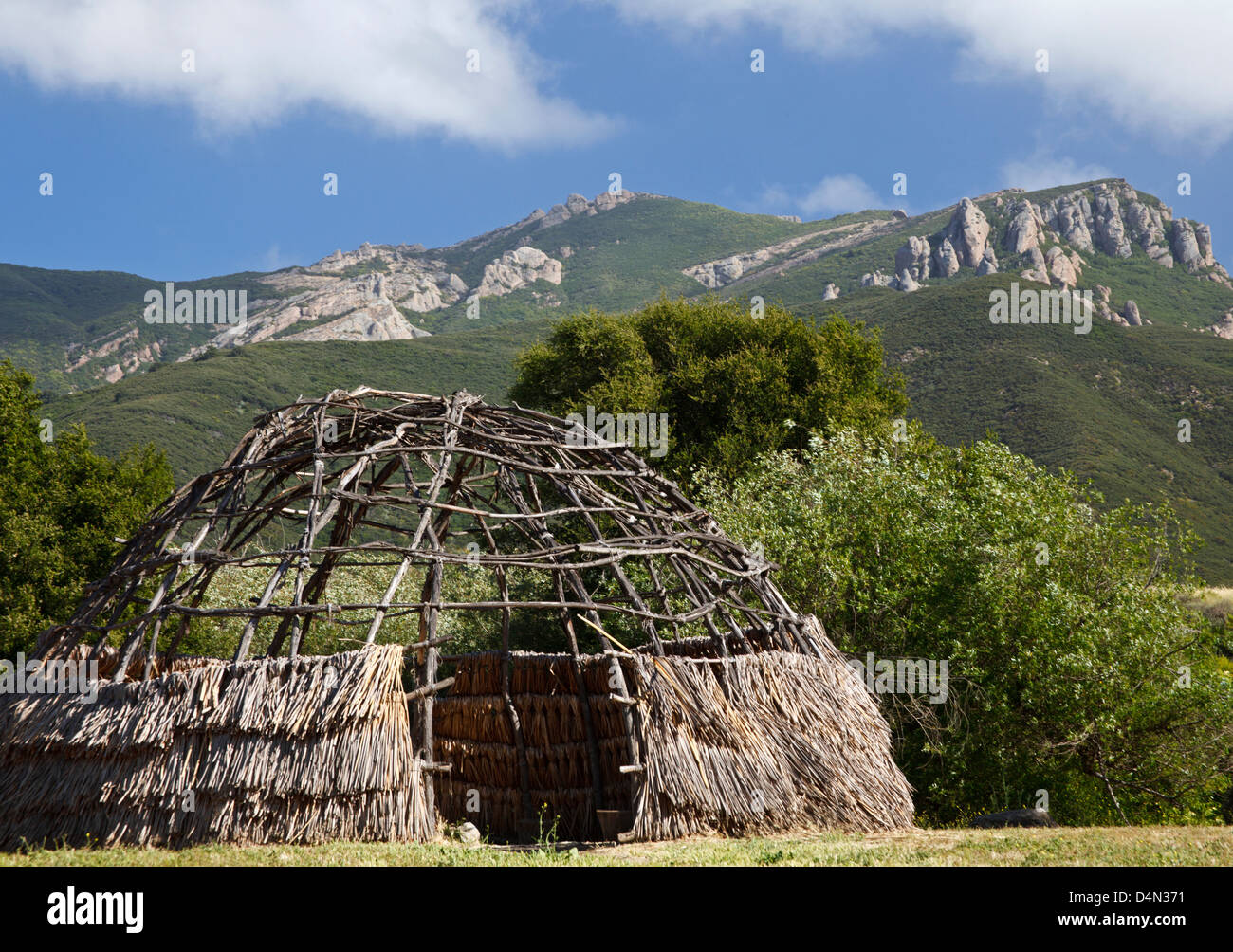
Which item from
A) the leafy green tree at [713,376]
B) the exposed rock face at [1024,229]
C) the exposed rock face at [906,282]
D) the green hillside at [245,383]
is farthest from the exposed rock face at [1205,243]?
the leafy green tree at [713,376]

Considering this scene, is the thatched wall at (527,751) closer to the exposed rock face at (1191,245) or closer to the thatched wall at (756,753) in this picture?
the thatched wall at (756,753)

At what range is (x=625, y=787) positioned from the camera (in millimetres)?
10695

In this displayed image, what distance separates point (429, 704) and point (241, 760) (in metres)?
2.16

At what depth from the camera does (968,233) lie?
9388 cm

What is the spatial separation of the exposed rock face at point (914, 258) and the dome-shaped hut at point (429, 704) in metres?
86.4

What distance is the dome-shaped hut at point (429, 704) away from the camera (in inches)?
292

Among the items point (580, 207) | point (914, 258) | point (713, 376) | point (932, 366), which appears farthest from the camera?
point (580, 207)

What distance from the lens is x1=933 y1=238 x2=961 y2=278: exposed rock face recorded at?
3551 inches

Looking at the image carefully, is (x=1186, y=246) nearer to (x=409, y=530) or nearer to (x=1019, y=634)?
(x=1019, y=634)

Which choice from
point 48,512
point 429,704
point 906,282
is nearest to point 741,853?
point 429,704

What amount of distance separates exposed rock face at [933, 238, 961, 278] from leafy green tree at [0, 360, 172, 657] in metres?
80.7

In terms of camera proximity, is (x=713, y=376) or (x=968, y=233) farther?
(x=968, y=233)
